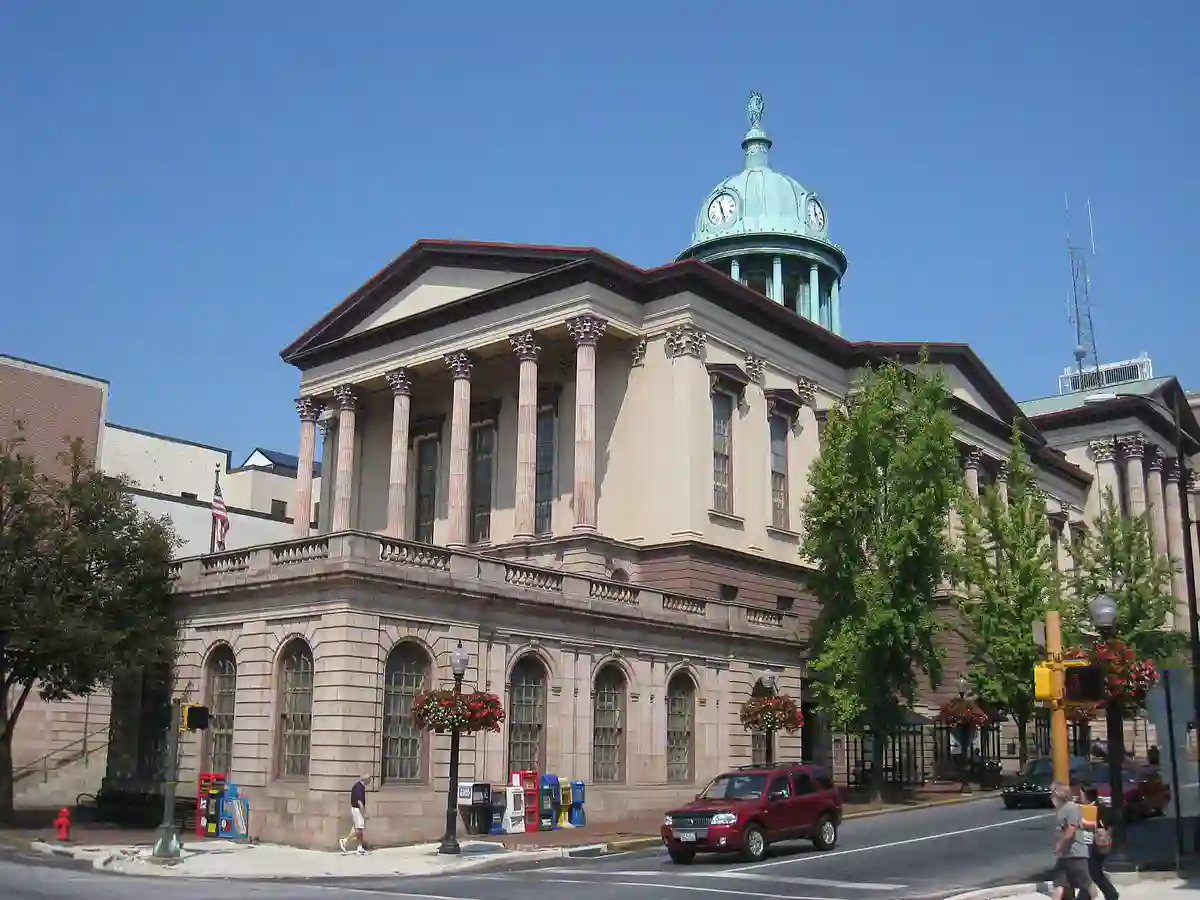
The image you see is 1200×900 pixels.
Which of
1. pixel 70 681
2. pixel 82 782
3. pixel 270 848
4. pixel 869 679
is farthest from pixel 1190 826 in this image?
pixel 82 782

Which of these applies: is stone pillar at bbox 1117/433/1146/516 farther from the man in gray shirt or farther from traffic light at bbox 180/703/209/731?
the man in gray shirt

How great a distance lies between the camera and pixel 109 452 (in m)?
71.2

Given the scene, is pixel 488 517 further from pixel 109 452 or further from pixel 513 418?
pixel 109 452

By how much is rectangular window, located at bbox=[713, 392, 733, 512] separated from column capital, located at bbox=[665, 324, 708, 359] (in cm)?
258

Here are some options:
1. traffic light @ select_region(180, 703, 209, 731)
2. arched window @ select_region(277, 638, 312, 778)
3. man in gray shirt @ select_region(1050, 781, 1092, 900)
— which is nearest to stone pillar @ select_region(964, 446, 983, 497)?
arched window @ select_region(277, 638, 312, 778)

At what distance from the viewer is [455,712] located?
28.1 m

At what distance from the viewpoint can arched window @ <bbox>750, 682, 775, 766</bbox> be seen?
136 feet

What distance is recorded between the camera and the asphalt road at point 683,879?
20281 mm

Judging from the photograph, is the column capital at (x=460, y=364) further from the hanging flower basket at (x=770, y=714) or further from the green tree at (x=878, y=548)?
the hanging flower basket at (x=770, y=714)

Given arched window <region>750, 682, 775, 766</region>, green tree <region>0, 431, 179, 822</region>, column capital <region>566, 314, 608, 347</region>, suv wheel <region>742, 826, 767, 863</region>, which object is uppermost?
column capital <region>566, 314, 608, 347</region>

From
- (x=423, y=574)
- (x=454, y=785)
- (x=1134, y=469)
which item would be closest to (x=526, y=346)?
(x=423, y=574)

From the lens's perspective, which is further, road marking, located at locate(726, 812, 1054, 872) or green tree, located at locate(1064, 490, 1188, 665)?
green tree, located at locate(1064, 490, 1188, 665)

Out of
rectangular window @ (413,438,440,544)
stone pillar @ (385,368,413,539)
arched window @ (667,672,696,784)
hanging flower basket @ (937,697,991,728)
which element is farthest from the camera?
rectangular window @ (413,438,440,544)

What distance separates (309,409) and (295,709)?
29614 mm
